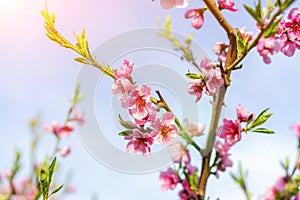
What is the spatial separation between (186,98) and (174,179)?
2.18 feet

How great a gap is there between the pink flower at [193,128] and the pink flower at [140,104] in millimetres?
177

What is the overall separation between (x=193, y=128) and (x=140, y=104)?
24cm

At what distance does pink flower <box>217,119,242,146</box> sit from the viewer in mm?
1653

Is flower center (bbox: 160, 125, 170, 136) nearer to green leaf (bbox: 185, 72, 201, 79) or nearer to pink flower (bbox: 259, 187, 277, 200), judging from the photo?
green leaf (bbox: 185, 72, 201, 79)

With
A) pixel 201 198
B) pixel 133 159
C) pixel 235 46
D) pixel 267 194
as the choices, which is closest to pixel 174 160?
A: pixel 133 159

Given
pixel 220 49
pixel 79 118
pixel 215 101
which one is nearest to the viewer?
pixel 215 101

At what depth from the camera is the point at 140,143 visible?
60.8 inches

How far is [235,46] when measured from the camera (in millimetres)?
1482

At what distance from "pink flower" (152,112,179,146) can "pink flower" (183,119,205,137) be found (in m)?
0.07

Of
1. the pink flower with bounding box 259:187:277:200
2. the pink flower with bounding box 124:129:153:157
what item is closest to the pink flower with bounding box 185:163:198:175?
the pink flower with bounding box 124:129:153:157

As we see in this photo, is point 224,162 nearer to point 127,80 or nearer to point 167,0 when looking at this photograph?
point 127,80

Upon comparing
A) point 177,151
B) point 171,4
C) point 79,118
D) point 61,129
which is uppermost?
point 61,129

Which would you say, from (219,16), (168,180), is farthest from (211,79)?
(168,180)

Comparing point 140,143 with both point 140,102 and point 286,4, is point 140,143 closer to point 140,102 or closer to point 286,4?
point 140,102
